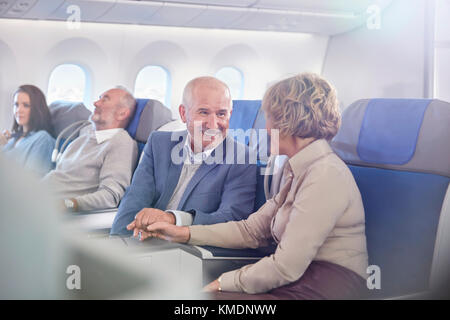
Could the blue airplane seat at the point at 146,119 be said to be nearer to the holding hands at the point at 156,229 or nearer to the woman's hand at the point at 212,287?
the holding hands at the point at 156,229

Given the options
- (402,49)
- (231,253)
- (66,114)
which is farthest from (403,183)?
(402,49)

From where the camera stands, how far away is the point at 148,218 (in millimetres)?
1120

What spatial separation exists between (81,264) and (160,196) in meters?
1.02

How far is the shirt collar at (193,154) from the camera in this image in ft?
4.37

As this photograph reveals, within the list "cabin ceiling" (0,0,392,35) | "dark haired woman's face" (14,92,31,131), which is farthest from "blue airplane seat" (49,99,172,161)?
"cabin ceiling" (0,0,392,35)

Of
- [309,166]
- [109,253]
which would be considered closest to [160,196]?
[309,166]

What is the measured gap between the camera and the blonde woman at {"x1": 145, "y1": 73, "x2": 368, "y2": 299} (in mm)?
892

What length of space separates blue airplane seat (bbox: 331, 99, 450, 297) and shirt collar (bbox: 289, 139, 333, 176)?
0.60 feet

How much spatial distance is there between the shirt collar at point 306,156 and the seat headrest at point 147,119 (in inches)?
45.9

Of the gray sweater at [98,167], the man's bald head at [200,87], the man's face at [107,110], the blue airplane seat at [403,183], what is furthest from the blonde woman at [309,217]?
the man's face at [107,110]

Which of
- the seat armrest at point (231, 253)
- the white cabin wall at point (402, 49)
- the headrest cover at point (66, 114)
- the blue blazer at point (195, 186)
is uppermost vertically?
the white cabin wall at point (402, 49)

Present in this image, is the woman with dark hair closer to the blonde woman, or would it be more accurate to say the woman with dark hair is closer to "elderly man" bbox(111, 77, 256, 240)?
"elderly man" bbox(111, 77, 256, 240)
